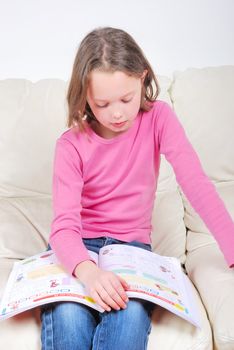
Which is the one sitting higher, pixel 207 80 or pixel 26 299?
pixel 207 80

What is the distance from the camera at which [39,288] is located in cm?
96

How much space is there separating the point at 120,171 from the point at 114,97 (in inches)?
8.8

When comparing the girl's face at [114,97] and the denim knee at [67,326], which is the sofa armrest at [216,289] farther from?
the girl's face at [114,97]

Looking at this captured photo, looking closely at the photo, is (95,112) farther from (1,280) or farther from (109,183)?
(1,280)

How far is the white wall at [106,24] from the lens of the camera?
1.72m

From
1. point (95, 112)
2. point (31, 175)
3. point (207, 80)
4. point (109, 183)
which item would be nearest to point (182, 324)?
point (109, 183)

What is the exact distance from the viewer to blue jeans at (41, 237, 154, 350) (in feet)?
2.95

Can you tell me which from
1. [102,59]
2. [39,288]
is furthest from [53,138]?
[39,288]

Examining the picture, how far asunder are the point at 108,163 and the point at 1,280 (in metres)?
0.37

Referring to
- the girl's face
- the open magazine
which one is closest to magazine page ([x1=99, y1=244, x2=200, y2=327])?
the open magazine

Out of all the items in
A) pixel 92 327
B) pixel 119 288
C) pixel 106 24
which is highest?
pixel 106 24

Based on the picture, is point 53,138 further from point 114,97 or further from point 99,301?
point 99,301

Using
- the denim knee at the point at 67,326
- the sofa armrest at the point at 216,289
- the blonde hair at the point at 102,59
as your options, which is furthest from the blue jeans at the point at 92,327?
the blonde hair at the point at 102,59

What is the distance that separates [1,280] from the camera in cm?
115
